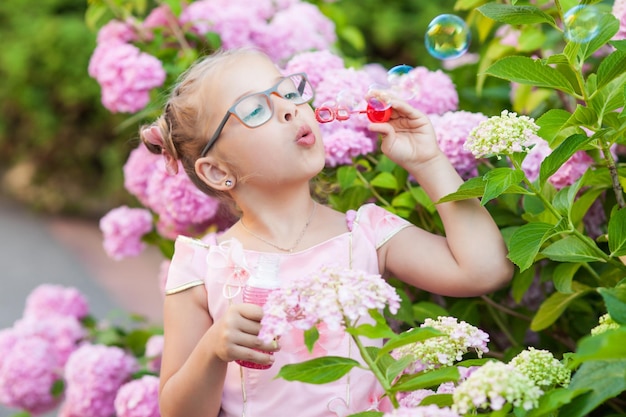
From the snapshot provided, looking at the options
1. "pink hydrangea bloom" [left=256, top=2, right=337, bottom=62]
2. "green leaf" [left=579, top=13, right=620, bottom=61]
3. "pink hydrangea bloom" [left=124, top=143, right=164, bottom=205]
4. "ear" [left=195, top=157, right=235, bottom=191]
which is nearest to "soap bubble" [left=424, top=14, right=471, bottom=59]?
"green leaf" [left=579, top=13, right=620, bottom=61]

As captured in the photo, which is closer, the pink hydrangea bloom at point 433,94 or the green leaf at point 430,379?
the green leaf at point 430,379

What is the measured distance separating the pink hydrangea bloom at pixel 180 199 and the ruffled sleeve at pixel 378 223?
19.6 inches

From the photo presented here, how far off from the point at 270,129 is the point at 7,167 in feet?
17.7

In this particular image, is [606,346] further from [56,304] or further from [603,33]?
[56,304]

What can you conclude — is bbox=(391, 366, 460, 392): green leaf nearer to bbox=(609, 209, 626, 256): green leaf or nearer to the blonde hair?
bbox=(609, 209, 626, 256): green leaf

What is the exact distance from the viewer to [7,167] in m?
6.45

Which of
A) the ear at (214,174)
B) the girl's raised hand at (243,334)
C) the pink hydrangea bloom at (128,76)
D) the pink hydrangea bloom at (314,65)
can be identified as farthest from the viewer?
the pink hydrangea bloom at (128,76)

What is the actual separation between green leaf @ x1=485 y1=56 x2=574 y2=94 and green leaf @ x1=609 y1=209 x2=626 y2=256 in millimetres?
212

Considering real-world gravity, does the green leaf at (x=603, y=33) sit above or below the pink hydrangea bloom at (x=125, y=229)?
above

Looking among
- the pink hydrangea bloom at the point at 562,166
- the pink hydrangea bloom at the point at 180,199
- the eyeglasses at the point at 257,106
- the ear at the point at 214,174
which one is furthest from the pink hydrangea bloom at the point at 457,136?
the pink hydrangea bloom at the point at 180,199

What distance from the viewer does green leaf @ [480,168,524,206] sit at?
4.22 feet

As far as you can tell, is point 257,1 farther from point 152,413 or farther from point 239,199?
point 152,413

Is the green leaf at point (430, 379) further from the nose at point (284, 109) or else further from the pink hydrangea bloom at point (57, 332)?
the pink hydrangea bloom at point (57, 332)

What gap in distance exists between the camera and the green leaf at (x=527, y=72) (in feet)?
4.49
